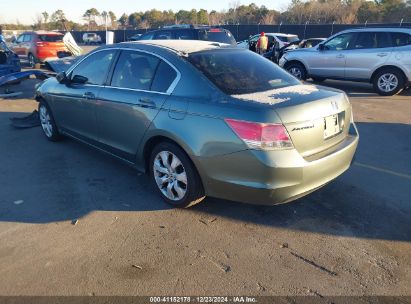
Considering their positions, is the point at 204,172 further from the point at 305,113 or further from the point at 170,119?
the point at 305,113

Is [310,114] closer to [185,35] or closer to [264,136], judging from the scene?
[264,136]

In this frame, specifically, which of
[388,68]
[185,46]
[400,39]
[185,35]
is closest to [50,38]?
[185,35]

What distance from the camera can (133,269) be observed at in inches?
117

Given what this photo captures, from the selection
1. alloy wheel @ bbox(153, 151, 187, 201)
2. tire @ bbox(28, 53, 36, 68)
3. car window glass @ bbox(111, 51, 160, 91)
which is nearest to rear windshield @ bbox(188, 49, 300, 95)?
car window glass @ bbox(111, 51, 160, 91)

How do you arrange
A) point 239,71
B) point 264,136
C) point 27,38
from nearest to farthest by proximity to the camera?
1. point 264,136
2. point 239,71
3. point 27,38

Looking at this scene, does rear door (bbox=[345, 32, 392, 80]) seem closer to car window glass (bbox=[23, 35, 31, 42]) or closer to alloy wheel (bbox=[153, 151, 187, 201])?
alloy wheel (bbox=[153, 151, 187, 201])

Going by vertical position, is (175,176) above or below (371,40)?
below

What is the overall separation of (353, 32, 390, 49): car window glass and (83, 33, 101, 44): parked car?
146 ft

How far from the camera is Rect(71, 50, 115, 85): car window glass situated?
4.68 m

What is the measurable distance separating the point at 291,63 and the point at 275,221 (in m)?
9.71

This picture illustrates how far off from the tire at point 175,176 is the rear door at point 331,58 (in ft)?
28.9

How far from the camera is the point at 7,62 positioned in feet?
38.3

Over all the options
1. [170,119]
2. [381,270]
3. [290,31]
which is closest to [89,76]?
[170,119]

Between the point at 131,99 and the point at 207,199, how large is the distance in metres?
1.41
